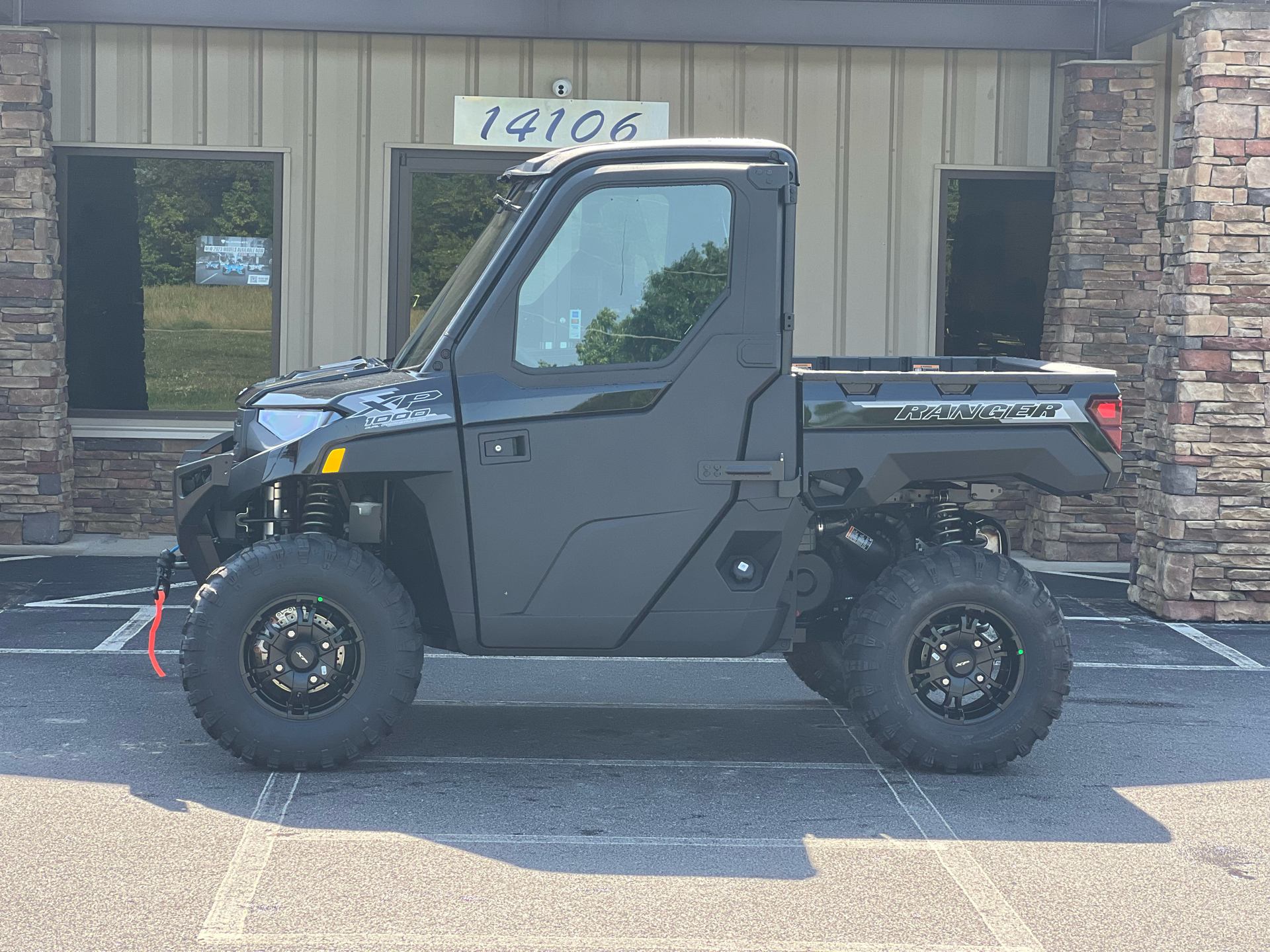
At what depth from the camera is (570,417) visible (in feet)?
19.9

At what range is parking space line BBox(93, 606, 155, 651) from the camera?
8.55 meters

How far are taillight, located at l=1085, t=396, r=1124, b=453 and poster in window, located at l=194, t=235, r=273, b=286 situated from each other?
805cm

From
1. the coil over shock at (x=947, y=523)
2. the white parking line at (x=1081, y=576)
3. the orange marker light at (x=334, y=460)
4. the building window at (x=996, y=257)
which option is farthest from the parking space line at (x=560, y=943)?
the building window at (x=996, y=257)

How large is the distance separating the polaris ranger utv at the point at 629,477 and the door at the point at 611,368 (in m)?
0.01

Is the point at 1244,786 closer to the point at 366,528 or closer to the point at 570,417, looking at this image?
the point at 570,417

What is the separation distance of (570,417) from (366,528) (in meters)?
1.02

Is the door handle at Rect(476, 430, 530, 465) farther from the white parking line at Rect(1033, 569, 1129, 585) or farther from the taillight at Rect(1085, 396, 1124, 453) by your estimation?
the white parking line at Rect(1033, 569, 1129, 585)

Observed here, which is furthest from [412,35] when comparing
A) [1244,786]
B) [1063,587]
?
[1244,786]

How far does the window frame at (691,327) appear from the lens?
19.9ft

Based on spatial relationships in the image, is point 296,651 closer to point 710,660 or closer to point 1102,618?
point 710,660

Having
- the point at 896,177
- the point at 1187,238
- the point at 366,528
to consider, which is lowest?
the point at 366,528

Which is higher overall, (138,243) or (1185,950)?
(138,243)

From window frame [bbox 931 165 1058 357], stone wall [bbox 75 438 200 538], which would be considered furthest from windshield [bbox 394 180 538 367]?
window frame [bbox 931 165 1058 357]

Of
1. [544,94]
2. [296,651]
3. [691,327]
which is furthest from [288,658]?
[544,94]
